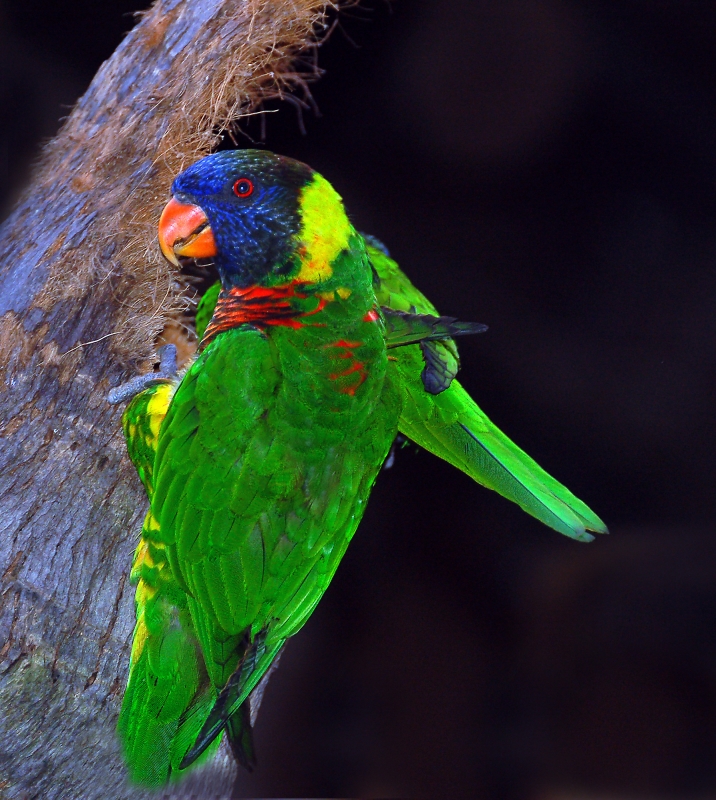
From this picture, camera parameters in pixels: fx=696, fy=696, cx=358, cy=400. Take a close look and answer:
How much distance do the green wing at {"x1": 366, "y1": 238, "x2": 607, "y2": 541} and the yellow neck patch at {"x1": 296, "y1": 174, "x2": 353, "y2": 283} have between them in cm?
35

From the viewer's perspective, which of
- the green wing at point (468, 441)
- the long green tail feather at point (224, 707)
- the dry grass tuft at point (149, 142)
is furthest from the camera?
the green wing at point (468, 441)

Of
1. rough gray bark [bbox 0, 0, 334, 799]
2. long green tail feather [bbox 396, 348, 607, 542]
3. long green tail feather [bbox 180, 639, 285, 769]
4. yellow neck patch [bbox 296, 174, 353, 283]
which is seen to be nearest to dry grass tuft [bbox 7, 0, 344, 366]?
rough gray bark [bbox 0, 0, 334, 799]

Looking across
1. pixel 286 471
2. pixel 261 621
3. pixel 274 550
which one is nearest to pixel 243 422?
pixel 286 471

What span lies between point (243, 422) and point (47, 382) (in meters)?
0.56

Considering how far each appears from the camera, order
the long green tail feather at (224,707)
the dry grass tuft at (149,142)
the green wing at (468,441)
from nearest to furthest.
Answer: the long green tail feather at (224,707) < the dry grass tuft at (149,142) < the green wing at (468,441)

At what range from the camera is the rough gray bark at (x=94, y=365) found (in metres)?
1.73

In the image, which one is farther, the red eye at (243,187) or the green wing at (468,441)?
the green wing at (468,441)

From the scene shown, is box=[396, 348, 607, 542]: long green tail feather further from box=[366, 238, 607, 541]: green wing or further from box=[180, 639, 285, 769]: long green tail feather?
box=[180, 639, 285, 769]: long green tail feather

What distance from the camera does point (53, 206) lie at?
194 centimetres

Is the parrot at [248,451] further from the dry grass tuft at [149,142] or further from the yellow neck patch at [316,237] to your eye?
the dry grass tuft at [149,142]

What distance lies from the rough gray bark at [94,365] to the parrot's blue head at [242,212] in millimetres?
115

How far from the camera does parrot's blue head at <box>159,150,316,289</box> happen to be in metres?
1.69

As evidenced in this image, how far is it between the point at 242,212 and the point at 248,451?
0.59m

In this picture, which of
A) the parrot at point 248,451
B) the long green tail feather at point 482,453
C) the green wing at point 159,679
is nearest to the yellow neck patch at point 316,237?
the parrot at point 248,451
